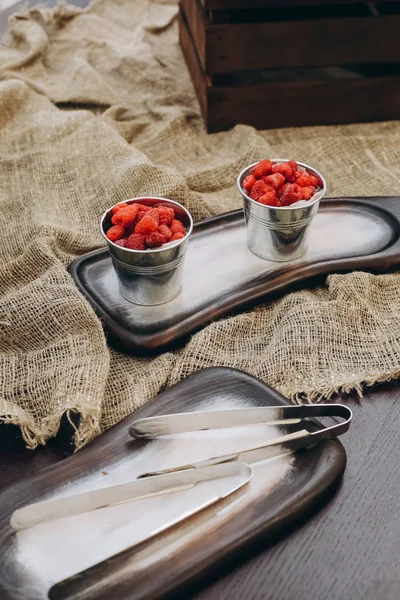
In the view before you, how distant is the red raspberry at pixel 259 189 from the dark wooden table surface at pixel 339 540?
326 mm

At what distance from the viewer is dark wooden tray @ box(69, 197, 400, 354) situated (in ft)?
2.57

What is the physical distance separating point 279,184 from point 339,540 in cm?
46

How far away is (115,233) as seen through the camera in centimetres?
78

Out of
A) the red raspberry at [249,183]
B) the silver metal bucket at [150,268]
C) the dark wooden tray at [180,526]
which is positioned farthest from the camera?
the red raspberry at [249,183]

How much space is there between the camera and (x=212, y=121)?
4.08 feet

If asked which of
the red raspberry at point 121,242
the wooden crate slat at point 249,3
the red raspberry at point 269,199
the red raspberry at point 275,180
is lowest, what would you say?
the red raspberry at point 269,199

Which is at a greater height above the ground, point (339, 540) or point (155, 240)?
point (155, 240)

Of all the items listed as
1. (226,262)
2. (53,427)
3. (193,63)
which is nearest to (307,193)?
(226,262)

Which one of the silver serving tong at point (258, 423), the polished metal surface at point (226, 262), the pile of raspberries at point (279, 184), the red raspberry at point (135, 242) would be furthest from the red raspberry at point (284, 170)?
the silver serving tong at point (258, 423)

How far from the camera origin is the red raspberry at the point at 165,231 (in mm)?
771

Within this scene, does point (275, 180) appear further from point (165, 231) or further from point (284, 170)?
point (165, 231)

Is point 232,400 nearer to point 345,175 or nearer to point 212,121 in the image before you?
point 345,175

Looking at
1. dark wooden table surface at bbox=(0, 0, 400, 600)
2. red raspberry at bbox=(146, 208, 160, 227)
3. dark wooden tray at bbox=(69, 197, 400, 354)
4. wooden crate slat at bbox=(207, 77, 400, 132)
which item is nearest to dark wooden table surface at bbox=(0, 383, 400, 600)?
dark wooden table surface at bbox=(0, 0, 400, 600)

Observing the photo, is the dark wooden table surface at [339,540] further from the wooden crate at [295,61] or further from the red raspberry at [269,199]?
the wooden crate at [295,61]
